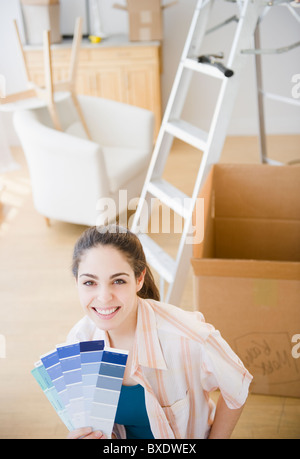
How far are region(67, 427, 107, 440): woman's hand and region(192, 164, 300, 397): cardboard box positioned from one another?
78 cm

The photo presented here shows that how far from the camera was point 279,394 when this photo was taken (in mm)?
1890

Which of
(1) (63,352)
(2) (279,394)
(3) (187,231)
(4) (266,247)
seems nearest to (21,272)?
(3) (187,231)

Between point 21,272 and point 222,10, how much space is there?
2.90 metres

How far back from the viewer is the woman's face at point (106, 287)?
1053mm

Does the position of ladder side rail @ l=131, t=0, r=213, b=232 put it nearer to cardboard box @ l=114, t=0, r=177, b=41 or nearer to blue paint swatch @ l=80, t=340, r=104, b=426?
blue paint swatch @ l=80, t=340, r=104, b=426

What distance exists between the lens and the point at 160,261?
7.36 ft

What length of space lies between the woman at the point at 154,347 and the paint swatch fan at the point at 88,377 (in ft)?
0.52

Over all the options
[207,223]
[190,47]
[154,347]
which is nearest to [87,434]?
[154,347]

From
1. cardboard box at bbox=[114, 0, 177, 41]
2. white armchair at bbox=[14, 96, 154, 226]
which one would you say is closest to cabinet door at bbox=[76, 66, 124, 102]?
cardboard box at bbox=[114, 0, 177, 41]

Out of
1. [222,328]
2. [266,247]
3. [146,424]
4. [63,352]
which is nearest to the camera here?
[63,352]

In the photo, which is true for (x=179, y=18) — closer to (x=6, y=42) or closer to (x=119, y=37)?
(x=119, y=37)

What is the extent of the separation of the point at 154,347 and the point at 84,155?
1875 mm

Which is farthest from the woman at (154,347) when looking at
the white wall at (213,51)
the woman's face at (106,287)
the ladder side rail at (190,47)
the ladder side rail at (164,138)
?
the white wall at (213,51)

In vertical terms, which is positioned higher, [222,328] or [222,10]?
[222,10]
